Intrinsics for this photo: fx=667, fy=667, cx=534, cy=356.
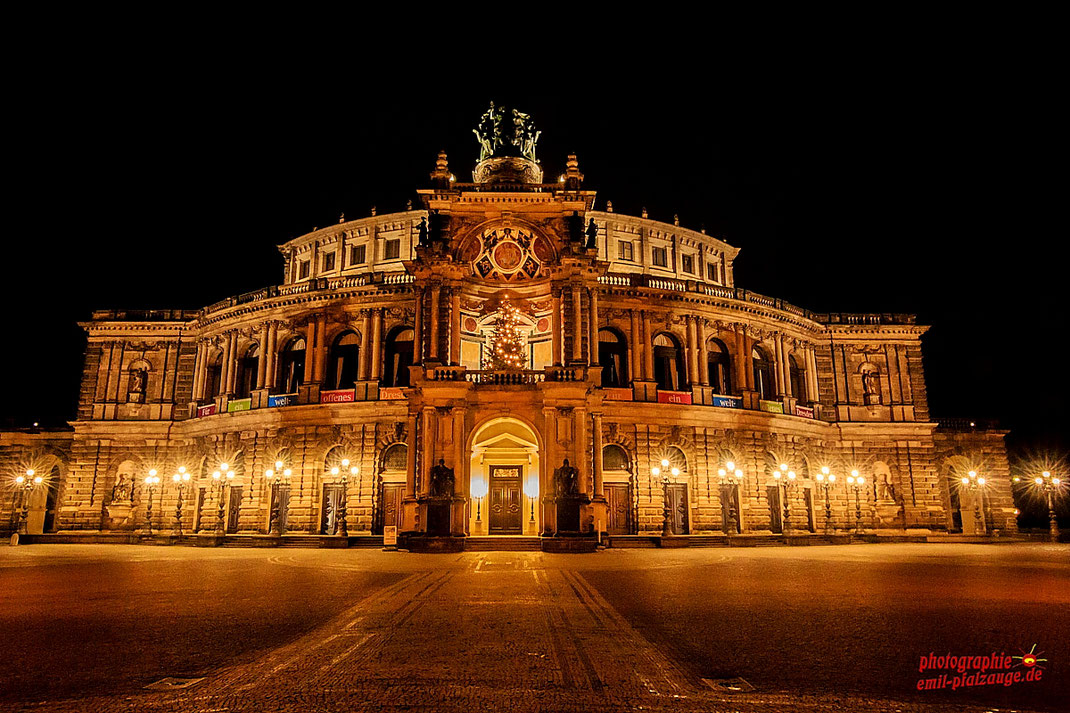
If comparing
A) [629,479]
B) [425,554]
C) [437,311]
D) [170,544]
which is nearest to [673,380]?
[629,479]

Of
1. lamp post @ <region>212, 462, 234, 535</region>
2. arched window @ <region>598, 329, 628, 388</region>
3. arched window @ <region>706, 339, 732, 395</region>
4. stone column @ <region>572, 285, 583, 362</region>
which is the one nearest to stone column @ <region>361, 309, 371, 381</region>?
lamp post @ <region>212, 462, 234, 535</region>

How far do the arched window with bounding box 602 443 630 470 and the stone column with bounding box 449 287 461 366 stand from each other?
10.5 m

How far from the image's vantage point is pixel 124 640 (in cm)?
821

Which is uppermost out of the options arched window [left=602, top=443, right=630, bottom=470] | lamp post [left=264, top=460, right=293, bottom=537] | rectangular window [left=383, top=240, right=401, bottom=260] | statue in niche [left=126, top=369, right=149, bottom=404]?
rectangular window [left=383, top=240, right=401, bottom=260]

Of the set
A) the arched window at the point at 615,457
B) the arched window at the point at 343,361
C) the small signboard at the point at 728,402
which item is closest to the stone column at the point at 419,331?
the arched window at the point at 343,361

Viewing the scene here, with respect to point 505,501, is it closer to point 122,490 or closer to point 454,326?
point 454,326

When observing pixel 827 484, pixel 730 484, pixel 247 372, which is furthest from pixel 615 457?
pixel 247 372

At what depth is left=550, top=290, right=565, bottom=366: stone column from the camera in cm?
3391

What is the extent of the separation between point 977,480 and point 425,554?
38898 mm

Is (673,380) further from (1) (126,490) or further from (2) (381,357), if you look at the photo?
(1) (126,490)

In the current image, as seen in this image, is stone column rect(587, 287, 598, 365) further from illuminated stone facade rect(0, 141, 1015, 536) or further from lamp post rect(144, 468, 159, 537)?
lamp post rect(144, 468, 159, 537)

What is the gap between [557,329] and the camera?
3428cm

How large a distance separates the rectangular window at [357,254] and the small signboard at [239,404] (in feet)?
43.1

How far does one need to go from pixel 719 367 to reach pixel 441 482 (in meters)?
20.9
